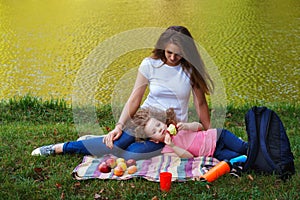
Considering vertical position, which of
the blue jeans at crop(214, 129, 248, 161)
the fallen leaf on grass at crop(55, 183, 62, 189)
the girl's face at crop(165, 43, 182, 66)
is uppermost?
the girl's face at crop(165, 43, 182, 66)

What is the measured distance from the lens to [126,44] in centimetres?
511

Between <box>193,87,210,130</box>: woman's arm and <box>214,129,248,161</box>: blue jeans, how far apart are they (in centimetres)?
Answer: 27

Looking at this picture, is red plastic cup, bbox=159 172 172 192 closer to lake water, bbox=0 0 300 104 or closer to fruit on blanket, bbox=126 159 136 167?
fruit on blanket, bbox=126 159 136 167

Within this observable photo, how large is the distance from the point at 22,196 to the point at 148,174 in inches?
38.7

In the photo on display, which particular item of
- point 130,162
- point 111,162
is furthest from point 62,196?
point 130,162

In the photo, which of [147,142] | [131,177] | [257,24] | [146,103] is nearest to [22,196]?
[131,177]

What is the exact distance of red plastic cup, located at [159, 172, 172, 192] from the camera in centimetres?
321

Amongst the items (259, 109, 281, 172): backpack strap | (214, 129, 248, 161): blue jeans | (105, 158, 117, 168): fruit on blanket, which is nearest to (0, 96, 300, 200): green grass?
(259, 109, 281, 172): backpack strap

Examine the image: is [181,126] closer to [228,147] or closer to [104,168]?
[228,147]

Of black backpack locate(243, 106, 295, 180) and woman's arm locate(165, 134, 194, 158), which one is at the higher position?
black backpack locate(243, 106, 295, 180)

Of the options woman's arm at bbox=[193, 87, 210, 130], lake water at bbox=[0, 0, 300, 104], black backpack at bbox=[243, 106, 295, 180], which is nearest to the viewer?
black backpack at bbox=[243, 106, 295, 180]

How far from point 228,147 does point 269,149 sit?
0.46 meters

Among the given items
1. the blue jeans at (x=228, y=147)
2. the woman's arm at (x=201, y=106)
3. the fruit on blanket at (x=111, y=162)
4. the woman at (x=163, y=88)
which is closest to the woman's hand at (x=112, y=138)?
the woman at (x=163, y=88)

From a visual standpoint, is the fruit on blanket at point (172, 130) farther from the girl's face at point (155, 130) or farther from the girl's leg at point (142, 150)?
the girl's leg at point (142, 150)
